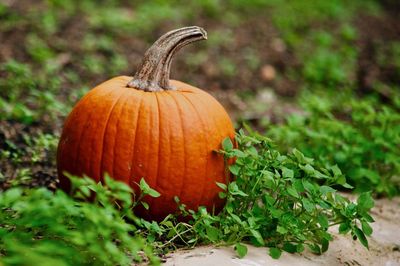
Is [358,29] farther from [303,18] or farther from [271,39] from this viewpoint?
[271,39]

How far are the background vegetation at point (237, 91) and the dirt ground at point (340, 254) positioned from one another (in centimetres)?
6

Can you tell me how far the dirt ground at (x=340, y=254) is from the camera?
241 centimetres

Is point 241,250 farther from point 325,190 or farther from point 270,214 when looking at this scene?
point 325,190

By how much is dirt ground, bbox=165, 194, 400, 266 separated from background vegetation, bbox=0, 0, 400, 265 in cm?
6

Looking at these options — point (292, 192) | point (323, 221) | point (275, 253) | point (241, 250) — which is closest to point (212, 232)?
point (241, 250)

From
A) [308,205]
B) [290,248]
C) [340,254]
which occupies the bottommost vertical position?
[340,254]

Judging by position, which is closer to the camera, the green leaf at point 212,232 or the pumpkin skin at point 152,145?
the green leaf at point 212,232

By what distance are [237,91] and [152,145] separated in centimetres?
328

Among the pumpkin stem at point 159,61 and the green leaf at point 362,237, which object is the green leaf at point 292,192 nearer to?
the green leaf at point 362,237

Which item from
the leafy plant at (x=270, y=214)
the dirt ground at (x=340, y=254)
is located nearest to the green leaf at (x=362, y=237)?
the leafy plant at (x=270, y=214)

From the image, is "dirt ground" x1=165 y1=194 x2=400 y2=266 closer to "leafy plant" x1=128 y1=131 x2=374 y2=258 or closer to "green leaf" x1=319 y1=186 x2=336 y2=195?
"leafy plant" x1=128 y1=131 x2=374 y2=258

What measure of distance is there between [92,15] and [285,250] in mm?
5204

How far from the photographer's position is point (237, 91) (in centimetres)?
588

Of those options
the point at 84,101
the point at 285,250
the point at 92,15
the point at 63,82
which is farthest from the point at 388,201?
the point at 92,15
